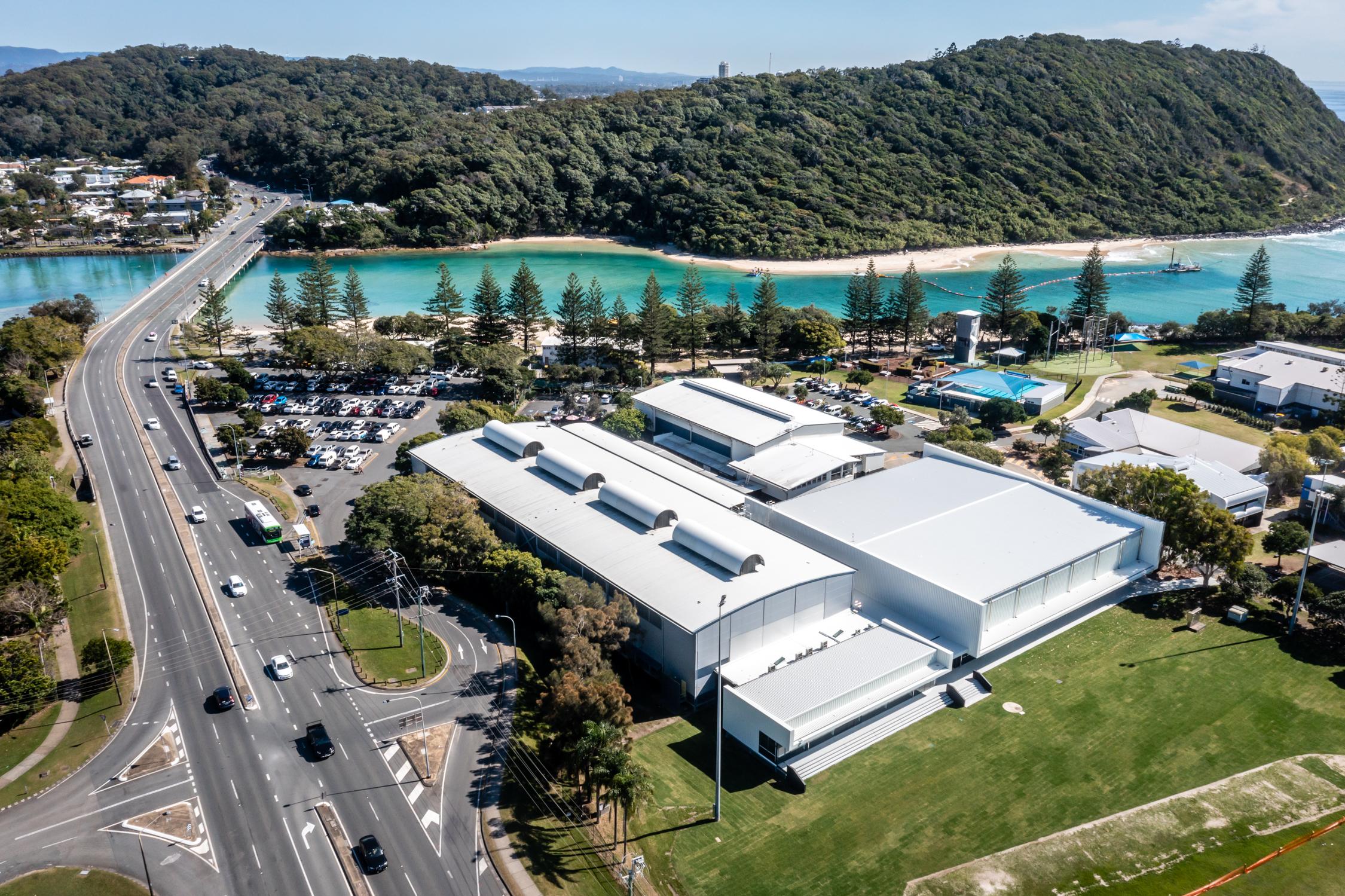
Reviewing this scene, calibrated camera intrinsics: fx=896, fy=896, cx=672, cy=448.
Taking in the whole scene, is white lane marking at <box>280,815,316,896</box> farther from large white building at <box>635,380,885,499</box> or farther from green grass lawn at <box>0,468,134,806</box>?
large white building at <box>635,380,885,499</box>

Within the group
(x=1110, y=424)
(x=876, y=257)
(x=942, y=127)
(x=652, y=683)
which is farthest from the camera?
(x=942, y=127)

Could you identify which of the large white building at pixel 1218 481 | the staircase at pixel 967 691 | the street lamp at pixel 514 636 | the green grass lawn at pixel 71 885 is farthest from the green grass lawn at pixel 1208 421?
the green grass lawn at pixel 71 885

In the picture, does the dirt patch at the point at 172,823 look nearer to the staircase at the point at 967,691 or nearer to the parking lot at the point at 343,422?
the parking lot at the point at 343,422

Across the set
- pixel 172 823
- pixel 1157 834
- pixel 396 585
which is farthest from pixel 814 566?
pixel 172 823

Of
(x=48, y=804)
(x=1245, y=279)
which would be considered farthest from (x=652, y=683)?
(x=1245, y=279)

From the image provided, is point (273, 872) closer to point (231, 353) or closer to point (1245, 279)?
point (231, 353)

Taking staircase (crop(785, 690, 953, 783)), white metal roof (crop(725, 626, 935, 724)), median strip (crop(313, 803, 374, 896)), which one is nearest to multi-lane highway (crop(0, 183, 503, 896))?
median strip (crop(313, 803, 374, 896))
